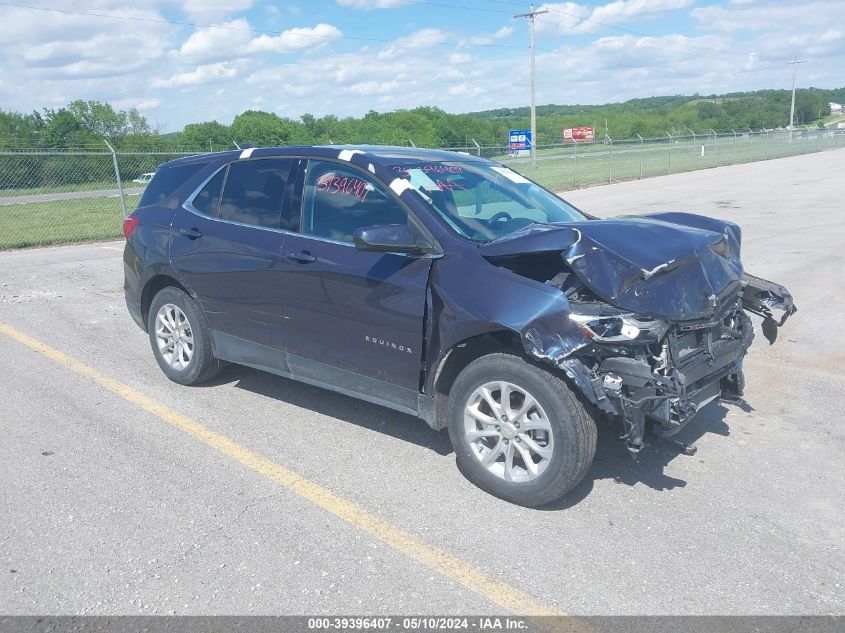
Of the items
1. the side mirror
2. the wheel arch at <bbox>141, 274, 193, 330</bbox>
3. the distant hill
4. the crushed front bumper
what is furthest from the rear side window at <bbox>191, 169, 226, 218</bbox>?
the distant hill

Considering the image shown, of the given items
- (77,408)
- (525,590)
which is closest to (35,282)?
(77,408)

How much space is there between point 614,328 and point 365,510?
1571 mm

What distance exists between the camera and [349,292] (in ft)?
14.5

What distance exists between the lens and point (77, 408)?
17.5 feet

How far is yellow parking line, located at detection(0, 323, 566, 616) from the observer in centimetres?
314

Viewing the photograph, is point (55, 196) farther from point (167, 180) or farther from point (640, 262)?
point (640, 262)

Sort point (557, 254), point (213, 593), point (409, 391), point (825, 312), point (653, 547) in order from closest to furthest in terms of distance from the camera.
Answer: point (213, 593), point (653, 547), point (557, 254), point (409, 391), point (825, 312)

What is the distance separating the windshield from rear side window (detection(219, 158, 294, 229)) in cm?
90

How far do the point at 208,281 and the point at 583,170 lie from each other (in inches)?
1265

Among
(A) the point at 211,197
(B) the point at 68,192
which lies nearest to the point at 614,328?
(A) the point at 211,197

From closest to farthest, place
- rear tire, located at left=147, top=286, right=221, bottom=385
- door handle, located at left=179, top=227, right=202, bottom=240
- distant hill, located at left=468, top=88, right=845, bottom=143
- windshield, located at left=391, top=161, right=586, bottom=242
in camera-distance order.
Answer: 1. windshield, located at left=391, top=161, right=586, bottom=242
2. door handle, located at left=179, top=227, right=202, bottom=240
3. rear tire, located at left=147, top=286, right=221, bottom=385
4. distant hill, located at left=468, top=88, right=845, bottom=143

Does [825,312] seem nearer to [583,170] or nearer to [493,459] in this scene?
[493,459]

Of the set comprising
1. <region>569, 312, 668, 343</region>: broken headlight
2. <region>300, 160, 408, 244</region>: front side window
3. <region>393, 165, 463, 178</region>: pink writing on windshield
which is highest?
<region>393, 165, 463, 178</region>: pink writing on windshield

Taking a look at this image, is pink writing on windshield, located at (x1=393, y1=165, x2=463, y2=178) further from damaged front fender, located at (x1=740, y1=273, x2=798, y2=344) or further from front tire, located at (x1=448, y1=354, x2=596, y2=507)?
damaged front fender, located at (x1=740, y1=273, x2=798, y2=344)
